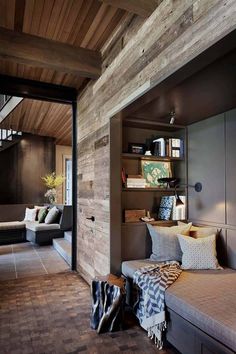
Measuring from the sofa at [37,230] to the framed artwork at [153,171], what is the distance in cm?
325

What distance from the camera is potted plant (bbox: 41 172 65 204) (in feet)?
24.4

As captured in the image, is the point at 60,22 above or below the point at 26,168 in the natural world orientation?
above

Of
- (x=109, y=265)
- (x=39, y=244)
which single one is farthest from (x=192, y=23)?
(x=39, y=244)

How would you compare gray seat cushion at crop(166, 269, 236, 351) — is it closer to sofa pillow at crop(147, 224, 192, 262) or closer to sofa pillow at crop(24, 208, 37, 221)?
sofa pillow at crop(147, 224, 192, 262)

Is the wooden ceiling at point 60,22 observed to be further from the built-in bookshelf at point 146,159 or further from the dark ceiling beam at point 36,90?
the built-in bookshelf at point 146,159

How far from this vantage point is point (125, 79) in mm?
2428

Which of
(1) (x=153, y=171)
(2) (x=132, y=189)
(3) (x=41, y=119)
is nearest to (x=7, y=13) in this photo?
(2) (x=132, y=189)

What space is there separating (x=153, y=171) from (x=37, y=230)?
359 centimetres

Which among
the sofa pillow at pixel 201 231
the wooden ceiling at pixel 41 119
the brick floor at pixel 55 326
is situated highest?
the wooden ceiling at pixel 41 119

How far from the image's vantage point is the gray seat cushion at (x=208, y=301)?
1.57 m

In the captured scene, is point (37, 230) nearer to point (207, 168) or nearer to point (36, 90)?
point (36, 90)

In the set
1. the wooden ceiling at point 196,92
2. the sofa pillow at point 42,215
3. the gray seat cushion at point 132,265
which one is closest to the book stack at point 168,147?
the wooden ceiling at point 196,92

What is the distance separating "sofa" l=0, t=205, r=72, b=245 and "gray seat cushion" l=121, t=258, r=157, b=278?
348 cm

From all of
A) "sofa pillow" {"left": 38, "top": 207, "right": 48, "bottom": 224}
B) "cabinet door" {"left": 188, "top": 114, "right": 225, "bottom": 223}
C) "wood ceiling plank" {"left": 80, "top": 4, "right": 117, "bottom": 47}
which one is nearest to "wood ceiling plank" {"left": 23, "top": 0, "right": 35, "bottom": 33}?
"wood ceiling plank" {"left": 80, "top": 4, "right": 117, "bottom": 47}
